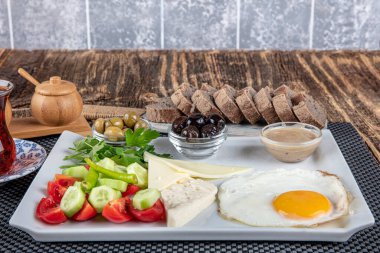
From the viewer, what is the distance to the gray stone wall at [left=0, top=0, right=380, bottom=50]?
5465 mm

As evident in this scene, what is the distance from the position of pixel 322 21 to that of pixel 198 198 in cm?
340

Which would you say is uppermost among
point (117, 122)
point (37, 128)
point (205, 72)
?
point (117, 122)

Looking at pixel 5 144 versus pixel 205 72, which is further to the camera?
pixel 205 72

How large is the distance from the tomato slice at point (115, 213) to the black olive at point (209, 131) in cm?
68

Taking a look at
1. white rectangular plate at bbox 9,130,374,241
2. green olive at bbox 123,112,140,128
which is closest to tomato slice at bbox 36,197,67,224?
white rectangular plate at bbox 9,130,374,241

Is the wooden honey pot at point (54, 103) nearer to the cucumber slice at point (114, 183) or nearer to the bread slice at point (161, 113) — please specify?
the bread slice at point (161, 113)

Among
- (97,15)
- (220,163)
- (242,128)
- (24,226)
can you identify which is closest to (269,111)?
(242,128)

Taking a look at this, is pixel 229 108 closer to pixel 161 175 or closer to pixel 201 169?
pixel 201 169

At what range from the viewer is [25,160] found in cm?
285

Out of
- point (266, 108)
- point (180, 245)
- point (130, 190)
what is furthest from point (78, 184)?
point (266, 108)

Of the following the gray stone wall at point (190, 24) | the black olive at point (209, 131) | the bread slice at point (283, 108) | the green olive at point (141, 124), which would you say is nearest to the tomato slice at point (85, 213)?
the black olive at point (209, 131)

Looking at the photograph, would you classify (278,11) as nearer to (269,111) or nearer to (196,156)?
(269,111)

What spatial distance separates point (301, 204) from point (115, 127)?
97 cm

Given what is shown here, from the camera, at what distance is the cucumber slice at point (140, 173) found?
256cm
